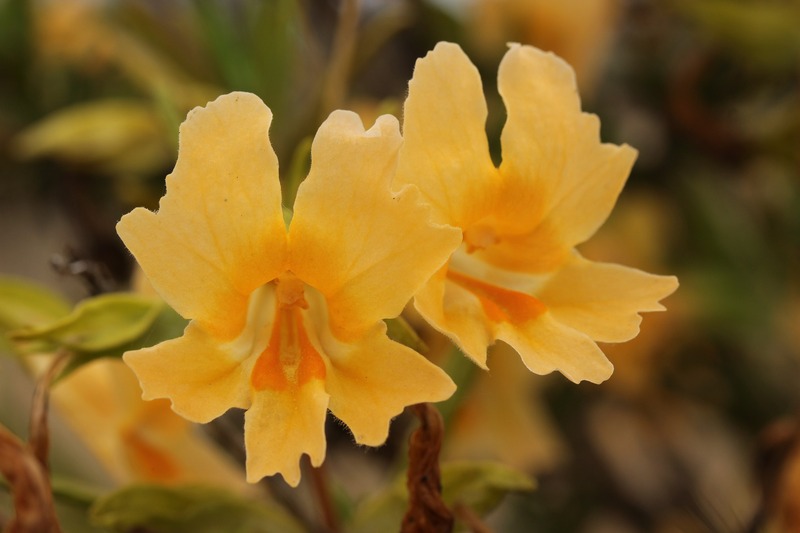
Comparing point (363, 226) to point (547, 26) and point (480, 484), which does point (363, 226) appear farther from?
point (547, 26)

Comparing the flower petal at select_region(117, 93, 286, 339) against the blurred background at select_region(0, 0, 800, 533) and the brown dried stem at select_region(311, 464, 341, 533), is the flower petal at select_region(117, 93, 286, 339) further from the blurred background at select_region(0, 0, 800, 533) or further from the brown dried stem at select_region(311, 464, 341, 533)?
the blurred background at select_region(0, 0, 800, 533)

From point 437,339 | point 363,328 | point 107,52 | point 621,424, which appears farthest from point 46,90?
point 621,424

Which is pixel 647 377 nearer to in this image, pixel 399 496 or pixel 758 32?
pixel 758 32

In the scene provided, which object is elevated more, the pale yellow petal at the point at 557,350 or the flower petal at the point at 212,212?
the flower petal at the point at 212,212

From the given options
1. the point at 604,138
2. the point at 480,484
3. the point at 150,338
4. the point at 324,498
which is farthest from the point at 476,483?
the point at 604,138

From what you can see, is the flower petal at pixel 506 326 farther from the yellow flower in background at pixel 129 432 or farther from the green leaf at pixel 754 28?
the green leaf at pixel 754 28

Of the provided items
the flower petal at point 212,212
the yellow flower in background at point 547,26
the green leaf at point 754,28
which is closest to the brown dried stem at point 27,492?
the flower petal at point 212,212

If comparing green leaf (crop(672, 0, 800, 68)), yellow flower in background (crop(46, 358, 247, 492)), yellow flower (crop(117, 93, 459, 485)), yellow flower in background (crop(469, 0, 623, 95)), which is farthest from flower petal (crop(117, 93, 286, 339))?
green leaf (crop(672, 0, 800, 68))
